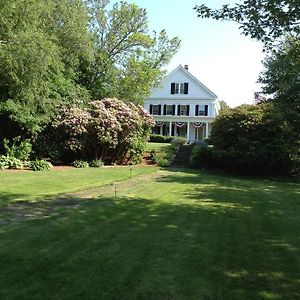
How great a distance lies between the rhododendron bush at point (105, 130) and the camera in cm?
2453

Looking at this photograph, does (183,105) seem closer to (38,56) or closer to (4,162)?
(4,162)

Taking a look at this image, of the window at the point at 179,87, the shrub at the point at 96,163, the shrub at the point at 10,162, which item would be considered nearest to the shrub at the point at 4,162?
the shrub at the point at 10,162

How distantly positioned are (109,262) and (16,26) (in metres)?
16.4

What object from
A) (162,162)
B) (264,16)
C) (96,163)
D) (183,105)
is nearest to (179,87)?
(183,105)

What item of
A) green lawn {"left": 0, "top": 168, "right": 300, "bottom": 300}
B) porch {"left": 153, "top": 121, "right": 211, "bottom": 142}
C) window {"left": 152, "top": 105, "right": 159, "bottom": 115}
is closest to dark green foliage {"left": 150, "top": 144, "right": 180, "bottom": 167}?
green lawn {"left": 0, "top": 168, "right": 300, "bottom": 300}

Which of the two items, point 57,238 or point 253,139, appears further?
point 253,139

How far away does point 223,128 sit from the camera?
2597 cm

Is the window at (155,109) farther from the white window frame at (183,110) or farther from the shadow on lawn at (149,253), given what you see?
the shadow on lawn at (149,253)

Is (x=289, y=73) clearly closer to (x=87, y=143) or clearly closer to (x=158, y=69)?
(x=87, y=143)

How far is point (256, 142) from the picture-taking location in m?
24.9

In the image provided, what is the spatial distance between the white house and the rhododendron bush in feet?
97.2

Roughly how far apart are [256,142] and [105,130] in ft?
27.5

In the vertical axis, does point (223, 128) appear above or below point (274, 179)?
above

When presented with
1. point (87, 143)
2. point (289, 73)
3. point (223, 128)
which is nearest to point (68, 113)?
point (87, 143)
